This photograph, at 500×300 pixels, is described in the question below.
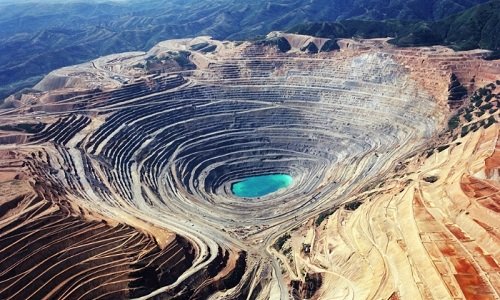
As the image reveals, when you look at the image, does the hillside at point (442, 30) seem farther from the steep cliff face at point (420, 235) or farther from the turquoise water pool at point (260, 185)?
the turquoise water pool at point (260, 185)

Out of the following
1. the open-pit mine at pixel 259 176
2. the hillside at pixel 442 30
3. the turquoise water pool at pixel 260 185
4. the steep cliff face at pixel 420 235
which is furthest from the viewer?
the hillside at pixel 442 30

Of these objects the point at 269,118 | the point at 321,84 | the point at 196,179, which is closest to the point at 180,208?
the point at 196,179

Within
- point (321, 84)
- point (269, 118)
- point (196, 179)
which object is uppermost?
point (321, 84)

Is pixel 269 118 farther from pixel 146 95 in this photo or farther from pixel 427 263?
pixel 427 263

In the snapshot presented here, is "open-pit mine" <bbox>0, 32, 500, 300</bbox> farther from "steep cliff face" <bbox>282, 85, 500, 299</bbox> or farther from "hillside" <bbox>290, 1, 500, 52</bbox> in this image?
"hillside" <bbox>290, 1, 500, 52</bbox>

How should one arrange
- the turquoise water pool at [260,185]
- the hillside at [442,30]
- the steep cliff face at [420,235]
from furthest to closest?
the hillside at [442,30]
the turquoise water pool at [260,185]
the steep cliff face at [420,235]

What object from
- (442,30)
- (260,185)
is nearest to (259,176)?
(260,185)

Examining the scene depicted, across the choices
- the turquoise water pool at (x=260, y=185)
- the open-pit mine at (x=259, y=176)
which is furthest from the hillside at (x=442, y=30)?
the turquoise water pool at (x=260, y=185)
